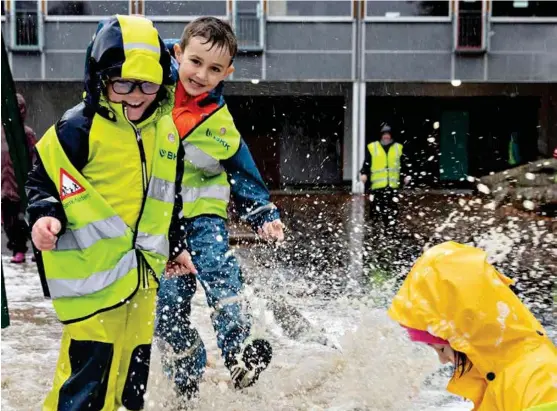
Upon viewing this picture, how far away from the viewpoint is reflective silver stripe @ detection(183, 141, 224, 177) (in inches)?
168

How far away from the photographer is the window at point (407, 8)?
84.3ft

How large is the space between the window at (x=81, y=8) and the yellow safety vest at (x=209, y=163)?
21229 mm

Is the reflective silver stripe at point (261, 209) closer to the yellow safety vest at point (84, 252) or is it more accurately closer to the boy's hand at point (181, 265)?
the boy's hand at point (181, 265)

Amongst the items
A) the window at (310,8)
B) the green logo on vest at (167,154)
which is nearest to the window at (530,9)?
the window at (310,8)

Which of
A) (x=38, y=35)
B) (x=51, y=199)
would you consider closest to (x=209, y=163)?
(x=51, y=199)

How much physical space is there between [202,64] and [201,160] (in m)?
0.47

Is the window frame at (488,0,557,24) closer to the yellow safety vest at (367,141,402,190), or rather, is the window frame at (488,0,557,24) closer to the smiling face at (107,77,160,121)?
the yellow safety vest at (367,141,402,190)

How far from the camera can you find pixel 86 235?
3316mm

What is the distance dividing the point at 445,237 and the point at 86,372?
364 inches

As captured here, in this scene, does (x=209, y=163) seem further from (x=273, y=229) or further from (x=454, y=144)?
(x=454, y=144)

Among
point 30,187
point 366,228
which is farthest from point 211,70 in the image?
point 366,228

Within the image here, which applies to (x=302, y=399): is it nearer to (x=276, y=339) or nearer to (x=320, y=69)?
(x=276, y=339)

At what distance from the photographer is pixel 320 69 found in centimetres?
2516

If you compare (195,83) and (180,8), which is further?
(180,8)
